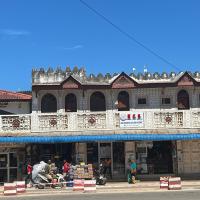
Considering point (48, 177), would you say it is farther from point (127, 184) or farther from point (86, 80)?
point (86, 80)

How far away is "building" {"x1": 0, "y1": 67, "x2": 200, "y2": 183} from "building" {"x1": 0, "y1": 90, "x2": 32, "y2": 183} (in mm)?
336

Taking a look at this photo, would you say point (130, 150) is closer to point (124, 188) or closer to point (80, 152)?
point (80, 152)

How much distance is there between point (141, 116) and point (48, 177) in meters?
7.05

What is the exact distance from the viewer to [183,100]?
109 feet

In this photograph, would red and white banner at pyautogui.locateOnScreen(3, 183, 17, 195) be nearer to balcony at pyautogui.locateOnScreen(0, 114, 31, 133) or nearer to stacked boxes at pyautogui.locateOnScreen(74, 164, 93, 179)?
stacked boxes at pyautogui.locateOnScreen(74, 164, 93, 179)

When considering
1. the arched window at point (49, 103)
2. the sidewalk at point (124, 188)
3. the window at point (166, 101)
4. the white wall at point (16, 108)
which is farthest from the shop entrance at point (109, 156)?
the white wall at point (16, 108)

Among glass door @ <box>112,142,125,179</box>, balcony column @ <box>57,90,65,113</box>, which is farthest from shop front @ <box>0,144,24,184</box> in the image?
glass door @ <box>112,142,125,179</box>

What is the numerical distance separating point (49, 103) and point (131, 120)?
537 centimetres

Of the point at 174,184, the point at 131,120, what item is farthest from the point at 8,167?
the point at 174,184

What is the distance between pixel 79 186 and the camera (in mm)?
26016

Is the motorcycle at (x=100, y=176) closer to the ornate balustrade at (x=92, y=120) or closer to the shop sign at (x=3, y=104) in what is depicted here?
the ornate balustrade at (x=92, y=120)

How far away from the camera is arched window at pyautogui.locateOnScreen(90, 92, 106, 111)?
108 feet

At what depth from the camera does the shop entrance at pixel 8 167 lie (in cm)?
3228

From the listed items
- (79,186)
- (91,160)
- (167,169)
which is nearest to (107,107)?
(91,160)
